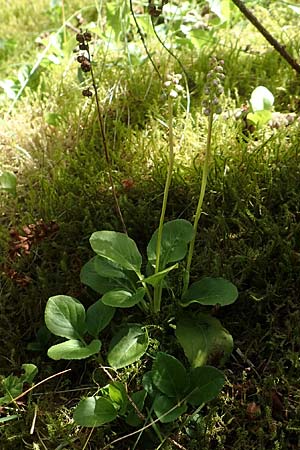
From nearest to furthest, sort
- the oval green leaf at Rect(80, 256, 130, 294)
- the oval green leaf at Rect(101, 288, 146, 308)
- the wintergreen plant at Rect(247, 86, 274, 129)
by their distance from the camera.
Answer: the oval green leaf at Rect(101, 288, 146, 308) < the oval green leaf at Rect(80, 256, 130, 294) < the wintergreen plant at Rect(247, 86, 274, 129)

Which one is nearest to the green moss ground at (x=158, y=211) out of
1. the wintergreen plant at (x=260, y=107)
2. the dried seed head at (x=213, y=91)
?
the wintergreen plant at (x=260, y=107)

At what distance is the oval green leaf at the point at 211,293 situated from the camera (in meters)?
1.36

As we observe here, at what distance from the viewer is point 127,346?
1350 mm

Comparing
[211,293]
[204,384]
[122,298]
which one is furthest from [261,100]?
[204,384]

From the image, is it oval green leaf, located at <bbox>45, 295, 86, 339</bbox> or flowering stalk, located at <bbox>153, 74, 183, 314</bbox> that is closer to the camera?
flowering stalk, located at <bbox>153, 74, 183, 314</bbox>

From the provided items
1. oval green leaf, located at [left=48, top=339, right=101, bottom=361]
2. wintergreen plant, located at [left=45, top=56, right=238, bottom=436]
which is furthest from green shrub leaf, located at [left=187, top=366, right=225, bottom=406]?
oval green leaf, located at [left=48, top=339, right=101, bottom=361]

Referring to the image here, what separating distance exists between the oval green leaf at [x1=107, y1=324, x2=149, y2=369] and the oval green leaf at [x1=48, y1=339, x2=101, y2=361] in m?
0.05

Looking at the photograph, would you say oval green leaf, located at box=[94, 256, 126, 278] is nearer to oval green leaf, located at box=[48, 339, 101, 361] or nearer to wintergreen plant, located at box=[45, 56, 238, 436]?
wintergreen plant, located at box=[45, 56, 238, 436]

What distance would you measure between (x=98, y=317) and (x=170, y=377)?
259 millimetres

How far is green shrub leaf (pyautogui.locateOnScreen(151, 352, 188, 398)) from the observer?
1286 millimetres

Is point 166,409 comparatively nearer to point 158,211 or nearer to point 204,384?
point 204,384

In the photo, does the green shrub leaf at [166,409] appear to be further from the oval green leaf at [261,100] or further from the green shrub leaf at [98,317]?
the oval green leaf at [261,100]

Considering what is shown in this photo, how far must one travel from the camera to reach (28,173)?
2.01m

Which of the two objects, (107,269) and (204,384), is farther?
(107,269)
